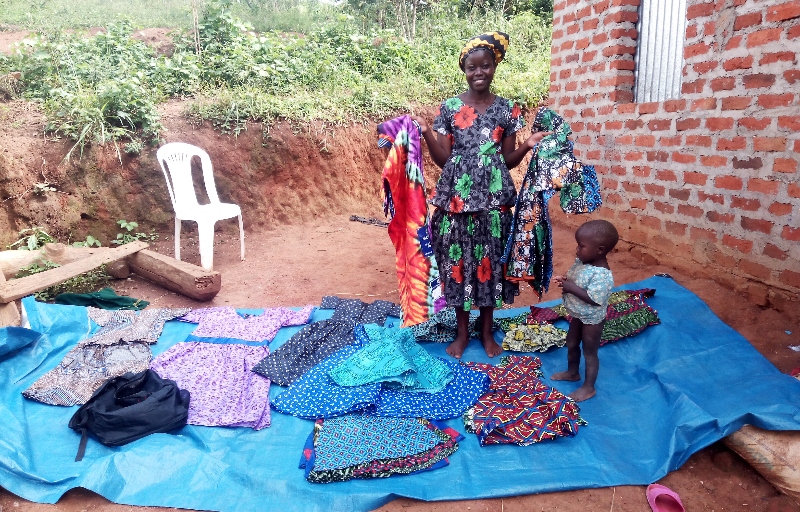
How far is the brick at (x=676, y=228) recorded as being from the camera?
3893mm

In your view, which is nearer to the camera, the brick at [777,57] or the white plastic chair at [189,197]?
the brick at [777,57]

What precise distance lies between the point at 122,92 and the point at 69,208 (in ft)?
4.65

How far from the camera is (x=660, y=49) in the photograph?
4.11 m

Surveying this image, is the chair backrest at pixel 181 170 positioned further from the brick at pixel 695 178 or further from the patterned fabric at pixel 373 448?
the brick at pixel 695 178

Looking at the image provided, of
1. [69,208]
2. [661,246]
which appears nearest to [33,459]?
[69,208]

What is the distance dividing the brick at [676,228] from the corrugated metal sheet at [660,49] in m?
1.03

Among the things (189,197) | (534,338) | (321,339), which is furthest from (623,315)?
(189,197)

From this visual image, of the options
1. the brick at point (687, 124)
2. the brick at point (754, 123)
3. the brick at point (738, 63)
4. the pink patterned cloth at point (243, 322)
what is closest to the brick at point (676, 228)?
the brick at point (687, 124)

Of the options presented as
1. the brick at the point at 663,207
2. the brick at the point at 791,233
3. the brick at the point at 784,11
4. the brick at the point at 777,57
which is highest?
the brick at the point at 784,11

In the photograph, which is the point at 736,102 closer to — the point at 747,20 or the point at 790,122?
the point at 790,122

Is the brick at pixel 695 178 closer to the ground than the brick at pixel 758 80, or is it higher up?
closer to the ground

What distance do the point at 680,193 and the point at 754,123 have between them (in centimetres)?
76

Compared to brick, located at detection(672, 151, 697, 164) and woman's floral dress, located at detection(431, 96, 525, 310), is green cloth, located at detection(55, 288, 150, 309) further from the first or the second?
brick, located at detection(672, 151, 697, 164)

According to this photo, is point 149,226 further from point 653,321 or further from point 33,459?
point 653,321
